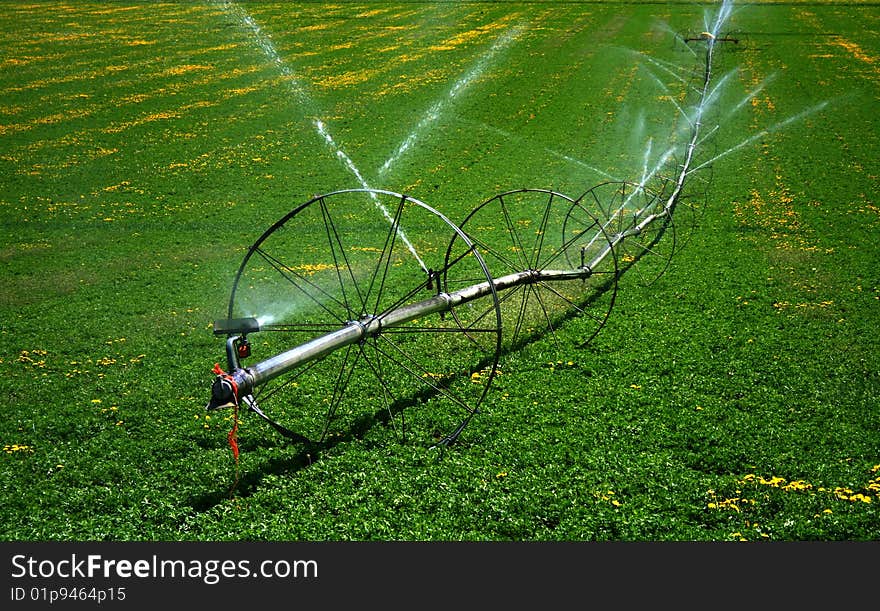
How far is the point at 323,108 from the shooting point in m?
20.9

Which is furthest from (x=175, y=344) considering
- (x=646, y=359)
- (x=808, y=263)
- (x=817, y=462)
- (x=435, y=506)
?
(x=808, y=263)

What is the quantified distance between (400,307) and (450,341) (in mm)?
1131

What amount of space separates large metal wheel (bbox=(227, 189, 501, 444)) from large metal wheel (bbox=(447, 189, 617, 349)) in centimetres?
31

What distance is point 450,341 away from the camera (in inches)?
323

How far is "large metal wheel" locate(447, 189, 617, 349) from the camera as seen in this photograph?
8.21m

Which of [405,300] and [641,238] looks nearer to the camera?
[405,300]

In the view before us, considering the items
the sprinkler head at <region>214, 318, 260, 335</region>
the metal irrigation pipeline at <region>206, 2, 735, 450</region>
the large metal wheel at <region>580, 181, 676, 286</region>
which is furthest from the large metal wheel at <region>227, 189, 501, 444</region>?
the large metal wheel at <region>580, 181, 676, 286</region>

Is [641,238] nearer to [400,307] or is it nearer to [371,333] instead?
[400,307]

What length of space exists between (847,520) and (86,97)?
69.5 ft

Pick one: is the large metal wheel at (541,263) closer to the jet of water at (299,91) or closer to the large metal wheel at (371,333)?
the large metal wheel at (371,333)

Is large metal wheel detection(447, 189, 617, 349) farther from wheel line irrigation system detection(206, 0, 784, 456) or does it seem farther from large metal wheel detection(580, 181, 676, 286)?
large metal wheel detection(580, 181, 676, 286)

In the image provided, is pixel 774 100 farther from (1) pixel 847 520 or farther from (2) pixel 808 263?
(1) pixel 847 520

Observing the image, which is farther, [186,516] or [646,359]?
[646,359]

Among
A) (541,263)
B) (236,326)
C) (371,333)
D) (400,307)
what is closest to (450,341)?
(400,307)
